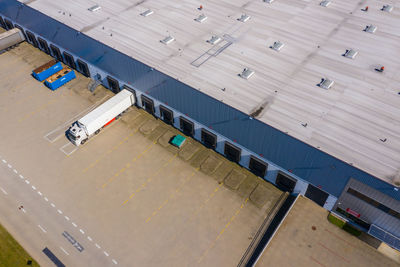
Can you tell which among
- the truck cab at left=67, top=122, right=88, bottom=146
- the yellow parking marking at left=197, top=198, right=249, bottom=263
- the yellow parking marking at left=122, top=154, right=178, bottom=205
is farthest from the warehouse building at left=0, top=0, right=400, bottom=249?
the truck cab at left=67, top=122, right=88, bottom=146

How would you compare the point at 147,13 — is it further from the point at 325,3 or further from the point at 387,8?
the point at 387,8

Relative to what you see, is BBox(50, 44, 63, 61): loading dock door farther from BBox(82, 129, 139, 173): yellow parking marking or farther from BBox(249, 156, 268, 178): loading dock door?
BBox(249, 156, 268, 178): loading dock door

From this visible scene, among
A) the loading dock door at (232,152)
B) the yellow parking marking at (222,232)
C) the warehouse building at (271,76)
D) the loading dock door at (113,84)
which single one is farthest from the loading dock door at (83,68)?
the yellow parking marking at (222,232)

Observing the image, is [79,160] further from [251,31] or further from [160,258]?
[251,31]

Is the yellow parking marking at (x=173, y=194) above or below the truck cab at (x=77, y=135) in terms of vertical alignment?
below

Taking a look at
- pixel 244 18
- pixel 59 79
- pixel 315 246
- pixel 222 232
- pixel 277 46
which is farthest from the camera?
pixel 59 79

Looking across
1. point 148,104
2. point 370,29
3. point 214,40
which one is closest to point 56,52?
point 148,104

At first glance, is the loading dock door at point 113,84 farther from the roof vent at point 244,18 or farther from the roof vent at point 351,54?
the roof vent at point 351,54
